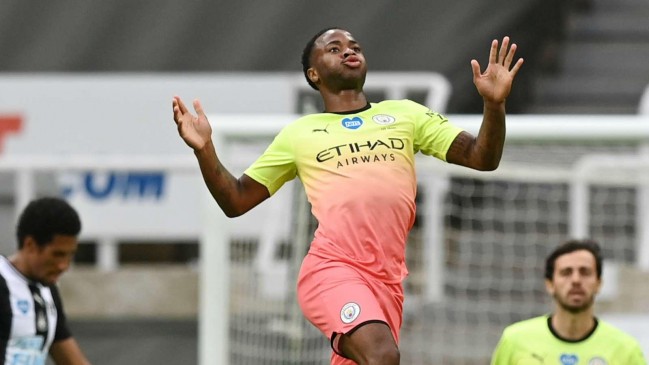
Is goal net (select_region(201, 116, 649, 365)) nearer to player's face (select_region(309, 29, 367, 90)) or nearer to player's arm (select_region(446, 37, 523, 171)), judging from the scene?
player's face (select_region(309, 29, 367, 90))

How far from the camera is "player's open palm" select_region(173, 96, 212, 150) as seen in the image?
5387mm

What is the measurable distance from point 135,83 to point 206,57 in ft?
1.96

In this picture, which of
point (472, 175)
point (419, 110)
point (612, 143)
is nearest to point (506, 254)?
point (472, 175)

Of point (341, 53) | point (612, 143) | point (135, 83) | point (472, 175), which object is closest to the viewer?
point (341, 53)

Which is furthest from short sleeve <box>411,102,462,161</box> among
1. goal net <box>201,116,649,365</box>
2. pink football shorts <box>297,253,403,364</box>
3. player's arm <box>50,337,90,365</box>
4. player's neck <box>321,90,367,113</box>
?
goal net <box>201,116,649,365</box>

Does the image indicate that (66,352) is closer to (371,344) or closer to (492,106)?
(371,344)

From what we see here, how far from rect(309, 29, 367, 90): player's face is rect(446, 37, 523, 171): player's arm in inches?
17.3

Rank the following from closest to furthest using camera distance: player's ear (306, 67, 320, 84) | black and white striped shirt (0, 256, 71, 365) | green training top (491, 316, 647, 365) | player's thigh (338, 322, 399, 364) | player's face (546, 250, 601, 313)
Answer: player's thigh (338, 322, 399, 364)
player's ear (306, 67, 320, 84)
black and white striped shirt (0, 256, 71, 365)
green training top (491, 316, 647, 365)
player's face (546, 250, 601, 313)

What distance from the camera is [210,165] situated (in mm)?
5418

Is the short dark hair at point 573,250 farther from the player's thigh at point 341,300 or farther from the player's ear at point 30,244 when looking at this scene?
the player's ear at point 30,244

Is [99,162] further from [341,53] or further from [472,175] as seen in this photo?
[341,53]

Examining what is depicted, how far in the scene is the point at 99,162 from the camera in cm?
980

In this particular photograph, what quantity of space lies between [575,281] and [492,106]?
183 cm

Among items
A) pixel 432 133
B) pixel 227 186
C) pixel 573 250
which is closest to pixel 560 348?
pixel 573 250
